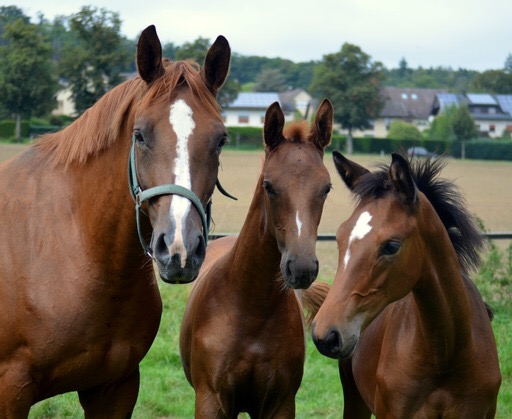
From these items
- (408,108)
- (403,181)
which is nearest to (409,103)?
(408,108)

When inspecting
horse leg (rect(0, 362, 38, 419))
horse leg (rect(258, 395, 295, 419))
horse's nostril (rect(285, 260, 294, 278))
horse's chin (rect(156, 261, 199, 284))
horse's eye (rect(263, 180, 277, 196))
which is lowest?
horse leg (rect(258, 395, 295, 419))

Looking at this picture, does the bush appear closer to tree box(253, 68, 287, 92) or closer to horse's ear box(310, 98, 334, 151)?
horse's ear box(310, 98, 334, 151)

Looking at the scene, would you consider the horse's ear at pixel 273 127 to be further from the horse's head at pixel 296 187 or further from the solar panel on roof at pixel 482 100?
the solar panel on roof at pixel 482 100

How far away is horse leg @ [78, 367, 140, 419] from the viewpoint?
3693 mm

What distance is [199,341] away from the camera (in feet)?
13.9

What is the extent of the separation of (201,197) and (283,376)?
1.51m

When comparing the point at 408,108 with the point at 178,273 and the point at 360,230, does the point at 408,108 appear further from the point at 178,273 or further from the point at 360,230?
the point at 178,273

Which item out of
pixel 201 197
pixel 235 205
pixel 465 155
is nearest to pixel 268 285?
pixel 201 197

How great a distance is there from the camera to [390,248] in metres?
3.36

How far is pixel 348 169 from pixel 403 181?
1.68 feet

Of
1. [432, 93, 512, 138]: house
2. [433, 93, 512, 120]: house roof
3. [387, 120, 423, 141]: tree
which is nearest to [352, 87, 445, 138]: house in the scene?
[433, 93, 512, 120]: house roof

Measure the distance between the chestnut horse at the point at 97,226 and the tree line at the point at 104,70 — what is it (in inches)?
69.1

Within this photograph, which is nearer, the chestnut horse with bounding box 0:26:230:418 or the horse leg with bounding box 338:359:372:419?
the chestnut horse with bounding box 0:26:230:418

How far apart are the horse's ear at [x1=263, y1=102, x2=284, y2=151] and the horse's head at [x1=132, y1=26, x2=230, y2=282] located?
29.8 inches
